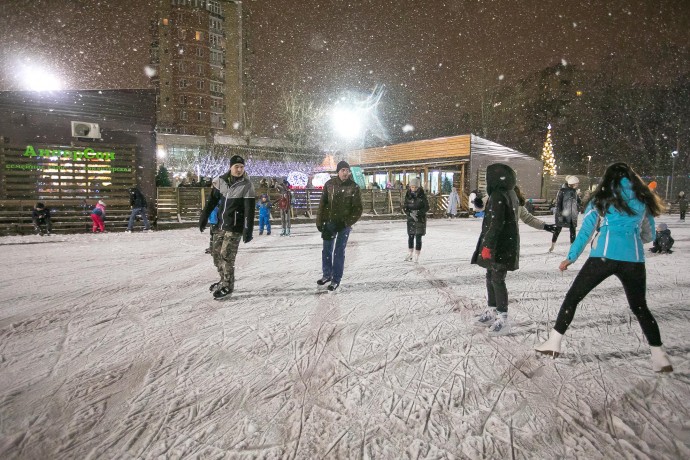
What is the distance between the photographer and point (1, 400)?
8.27ft

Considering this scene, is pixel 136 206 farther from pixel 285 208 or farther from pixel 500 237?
pixel 500 237

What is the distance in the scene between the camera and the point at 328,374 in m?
2.89

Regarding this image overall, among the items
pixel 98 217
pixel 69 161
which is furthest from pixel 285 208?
pixel 69 161

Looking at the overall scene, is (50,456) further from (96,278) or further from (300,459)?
(96,278)

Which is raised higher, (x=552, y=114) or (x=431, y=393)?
(x=552, y=114)

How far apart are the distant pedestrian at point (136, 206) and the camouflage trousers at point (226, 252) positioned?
374 inches

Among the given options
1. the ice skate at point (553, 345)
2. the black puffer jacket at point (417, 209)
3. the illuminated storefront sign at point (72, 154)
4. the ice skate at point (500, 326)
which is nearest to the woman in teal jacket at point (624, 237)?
the ice skate at point (553, 345)

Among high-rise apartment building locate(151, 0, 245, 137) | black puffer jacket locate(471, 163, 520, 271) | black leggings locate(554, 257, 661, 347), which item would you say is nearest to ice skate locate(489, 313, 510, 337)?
black puffer jacket locate(471, 163, 520, 271)

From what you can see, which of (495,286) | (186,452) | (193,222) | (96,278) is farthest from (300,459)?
(193,222)

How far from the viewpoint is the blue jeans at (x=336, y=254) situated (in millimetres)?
5272

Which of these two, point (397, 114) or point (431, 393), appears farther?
point (397, 114)

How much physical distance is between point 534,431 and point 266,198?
1120 centimetres

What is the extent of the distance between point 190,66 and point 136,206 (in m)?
53.2

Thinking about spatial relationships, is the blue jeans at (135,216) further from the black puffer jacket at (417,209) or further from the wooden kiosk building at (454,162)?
the wooden kiosk building at (454,162)
